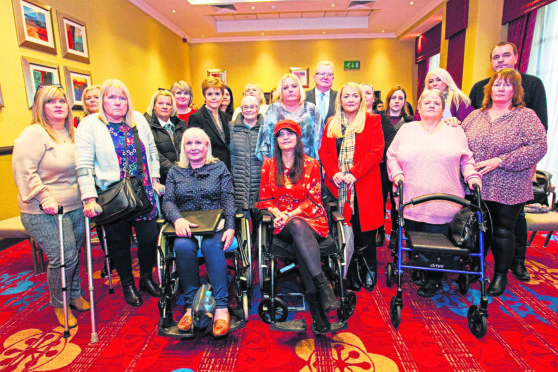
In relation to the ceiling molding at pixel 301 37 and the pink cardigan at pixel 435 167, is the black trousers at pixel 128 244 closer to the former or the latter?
the pink cardigan at pixel 435 167

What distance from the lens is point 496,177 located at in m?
2.43

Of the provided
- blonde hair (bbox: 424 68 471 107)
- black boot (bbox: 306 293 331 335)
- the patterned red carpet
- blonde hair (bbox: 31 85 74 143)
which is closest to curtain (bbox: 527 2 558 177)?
blonde hair (bbox: 424 68 471 107)

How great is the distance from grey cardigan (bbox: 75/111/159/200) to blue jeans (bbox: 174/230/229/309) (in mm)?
739

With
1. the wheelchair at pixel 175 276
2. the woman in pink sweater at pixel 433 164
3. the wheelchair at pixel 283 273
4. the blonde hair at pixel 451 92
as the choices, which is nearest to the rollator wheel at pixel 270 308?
the wheelchair at pixel 283 273

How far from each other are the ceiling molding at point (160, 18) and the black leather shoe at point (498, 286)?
7791 millimetres

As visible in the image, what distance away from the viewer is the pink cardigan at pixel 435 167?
2340mm

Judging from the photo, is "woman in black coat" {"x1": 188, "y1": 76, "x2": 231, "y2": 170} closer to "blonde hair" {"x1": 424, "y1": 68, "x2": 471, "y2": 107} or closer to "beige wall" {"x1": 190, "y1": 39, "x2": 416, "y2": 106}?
"blonde hair" {"x1": 424, "y1": 68, "x2": 471, "y2": 107}

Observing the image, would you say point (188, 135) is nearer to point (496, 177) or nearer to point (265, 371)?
point (265, 371)

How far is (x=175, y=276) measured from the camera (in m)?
2.38

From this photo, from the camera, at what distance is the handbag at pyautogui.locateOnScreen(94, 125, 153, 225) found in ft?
7.05

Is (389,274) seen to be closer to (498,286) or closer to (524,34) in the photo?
(498,286)

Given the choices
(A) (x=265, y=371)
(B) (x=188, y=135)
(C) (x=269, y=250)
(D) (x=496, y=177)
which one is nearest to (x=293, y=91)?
(B) (x=188, y=135)

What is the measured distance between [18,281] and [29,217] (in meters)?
1.41

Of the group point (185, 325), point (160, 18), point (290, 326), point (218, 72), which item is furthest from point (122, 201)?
point (218, 72)
